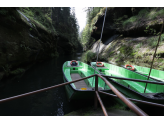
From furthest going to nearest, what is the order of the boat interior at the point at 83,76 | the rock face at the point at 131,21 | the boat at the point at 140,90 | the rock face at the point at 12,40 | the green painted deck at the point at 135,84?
the rock face at the point at 131,21 < the rock face at the point at 12,40 < the boat interior at the point at 83,76 < the green painted deck at the point at 135,84 < the boat at the point at 140,90

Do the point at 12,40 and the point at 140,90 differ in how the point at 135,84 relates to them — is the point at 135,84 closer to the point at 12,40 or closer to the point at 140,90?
the point at 140,90

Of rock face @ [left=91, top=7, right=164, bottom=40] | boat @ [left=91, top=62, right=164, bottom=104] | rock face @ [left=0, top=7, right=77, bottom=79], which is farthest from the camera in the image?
rock face @ [left=91, top=7, right=164, bottom=40]

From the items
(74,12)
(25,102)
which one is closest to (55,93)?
(25,102)

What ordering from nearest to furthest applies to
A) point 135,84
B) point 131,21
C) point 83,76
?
1. point 135,84
2. point 83,76
3. point 131,21

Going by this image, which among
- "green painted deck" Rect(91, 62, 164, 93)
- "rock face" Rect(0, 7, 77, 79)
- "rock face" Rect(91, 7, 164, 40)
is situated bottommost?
"green painted deck" Rect(91, 62, 164, 93)

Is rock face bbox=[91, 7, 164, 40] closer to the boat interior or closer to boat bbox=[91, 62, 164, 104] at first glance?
boat bbox=[91, 62, 164, 104]

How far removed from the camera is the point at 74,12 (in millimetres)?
49844

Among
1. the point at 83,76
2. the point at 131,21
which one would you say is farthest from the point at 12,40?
the point at 131,21

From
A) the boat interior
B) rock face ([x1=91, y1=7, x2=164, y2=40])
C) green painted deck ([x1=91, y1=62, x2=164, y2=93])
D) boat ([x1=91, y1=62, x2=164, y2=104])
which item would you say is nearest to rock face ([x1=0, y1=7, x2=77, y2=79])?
the boat interior

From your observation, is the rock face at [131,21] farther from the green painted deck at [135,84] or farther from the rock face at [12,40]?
the rock face at [12,40]

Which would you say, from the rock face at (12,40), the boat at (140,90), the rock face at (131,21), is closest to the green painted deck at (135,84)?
the boat at (140,90)

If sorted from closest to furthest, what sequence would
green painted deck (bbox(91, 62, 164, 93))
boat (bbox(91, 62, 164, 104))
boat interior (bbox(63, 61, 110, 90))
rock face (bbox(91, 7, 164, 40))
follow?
boat (bbox(91, 62, 164, 104)) → green painted deck (bbox(91, 62, 164, 93)) → boat interior (bbox(63, 61, 110, 90)) → rock face (bbox(91, 7, 164, 40))
